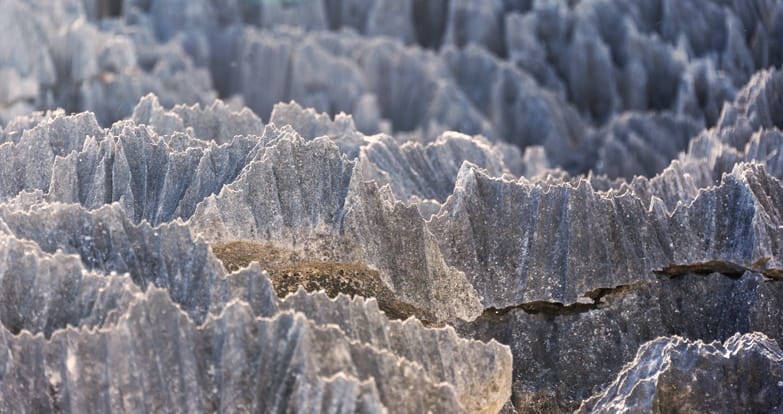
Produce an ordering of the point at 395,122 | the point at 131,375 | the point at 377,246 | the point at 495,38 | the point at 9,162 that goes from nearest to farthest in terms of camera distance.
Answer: the point at 131,375 → the point at 377,246 → the point at 9,162 → the point at 395,122 → the point at 495,38

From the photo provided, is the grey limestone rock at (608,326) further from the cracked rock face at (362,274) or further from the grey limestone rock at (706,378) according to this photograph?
the grey limestone rock at (706,378)

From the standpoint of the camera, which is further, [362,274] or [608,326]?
[608,326]

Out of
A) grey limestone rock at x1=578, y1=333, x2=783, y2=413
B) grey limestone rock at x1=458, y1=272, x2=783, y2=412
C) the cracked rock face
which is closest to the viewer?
the cracked rock face

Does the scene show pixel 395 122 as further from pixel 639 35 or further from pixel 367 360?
pixel 367 360

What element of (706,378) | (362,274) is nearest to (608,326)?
(706,378)

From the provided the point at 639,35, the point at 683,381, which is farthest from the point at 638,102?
the point at 683,381

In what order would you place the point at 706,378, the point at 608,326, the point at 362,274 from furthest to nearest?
the point at 608,326
the point at 362,274
the point at 706,378

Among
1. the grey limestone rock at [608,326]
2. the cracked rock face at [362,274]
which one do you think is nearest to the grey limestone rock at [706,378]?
the cracked rock face at [362,274]

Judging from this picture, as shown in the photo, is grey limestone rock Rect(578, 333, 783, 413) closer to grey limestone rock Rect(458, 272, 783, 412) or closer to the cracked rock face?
the cracked rock face

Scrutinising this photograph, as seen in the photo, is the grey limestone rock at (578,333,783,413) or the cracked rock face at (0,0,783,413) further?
the grey limestone rock at (578,333,783,413)

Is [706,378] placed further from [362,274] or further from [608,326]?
[362,274]

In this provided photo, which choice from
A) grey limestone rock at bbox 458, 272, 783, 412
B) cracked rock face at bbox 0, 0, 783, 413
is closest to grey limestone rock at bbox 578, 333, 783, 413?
cracked rock face at bbox 0, 0, 783, 413
